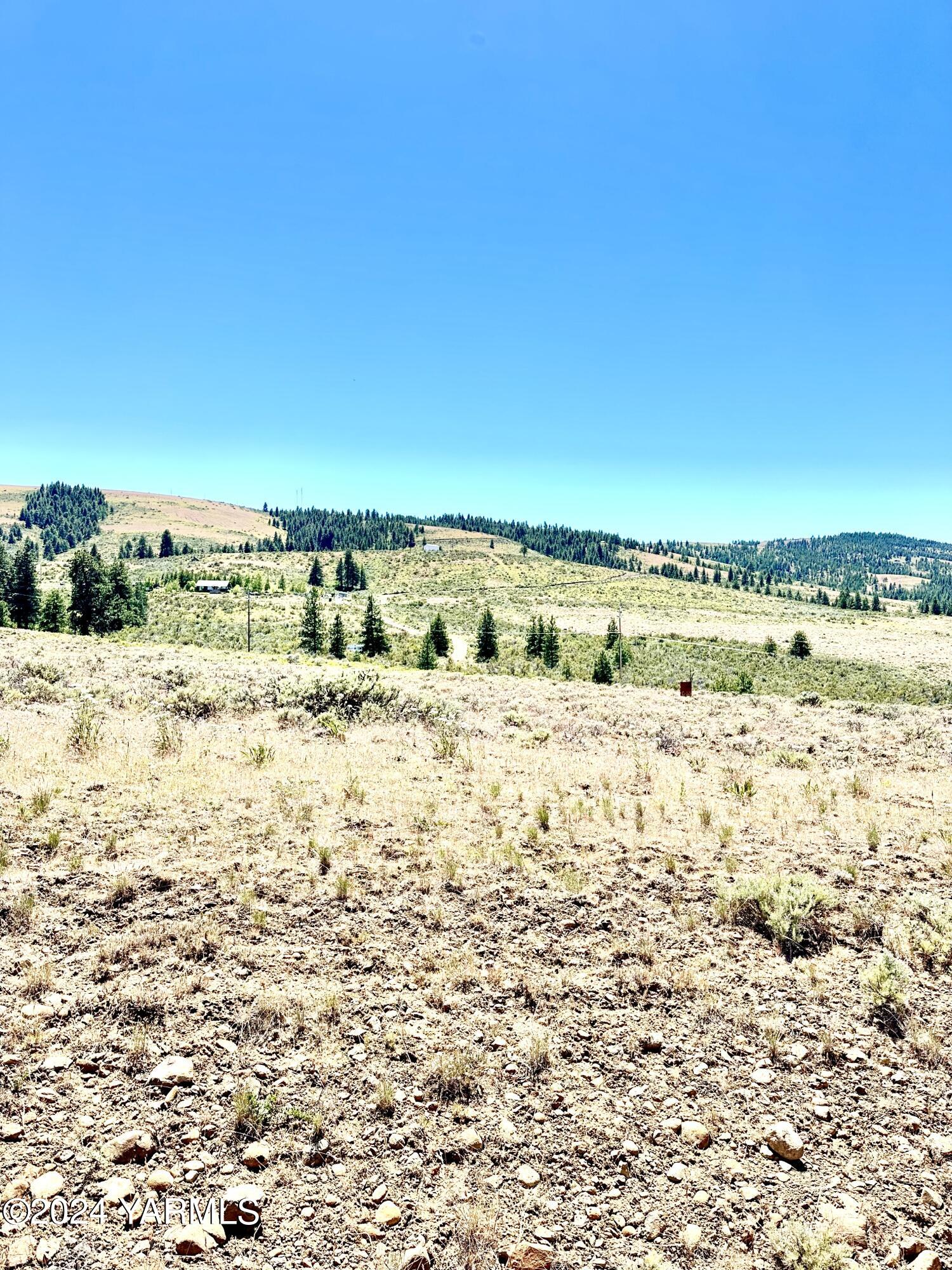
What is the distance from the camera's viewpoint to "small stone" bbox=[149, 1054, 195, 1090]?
4500 mm

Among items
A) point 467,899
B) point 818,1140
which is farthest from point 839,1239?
point 467,899

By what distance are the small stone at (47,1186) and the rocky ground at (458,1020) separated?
15 mm

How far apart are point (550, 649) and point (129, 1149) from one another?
6273 cm

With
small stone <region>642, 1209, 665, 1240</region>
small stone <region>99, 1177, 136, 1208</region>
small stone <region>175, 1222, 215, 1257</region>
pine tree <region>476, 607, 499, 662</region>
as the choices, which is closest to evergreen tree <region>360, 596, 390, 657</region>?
pine tree <region>476, 607, 499, 662</region>

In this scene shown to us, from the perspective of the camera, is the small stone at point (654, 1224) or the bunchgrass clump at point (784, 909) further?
the bunchgrass clump at point (784, 909)

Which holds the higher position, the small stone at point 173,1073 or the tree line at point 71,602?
the tree line at point 71,602

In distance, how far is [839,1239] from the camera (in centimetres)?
381

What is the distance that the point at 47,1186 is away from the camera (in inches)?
147

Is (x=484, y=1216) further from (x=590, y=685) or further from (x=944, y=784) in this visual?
(x=590, y=685)

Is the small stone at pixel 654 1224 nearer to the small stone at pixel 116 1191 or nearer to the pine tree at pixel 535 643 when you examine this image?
the small stone at pixel 116 1191

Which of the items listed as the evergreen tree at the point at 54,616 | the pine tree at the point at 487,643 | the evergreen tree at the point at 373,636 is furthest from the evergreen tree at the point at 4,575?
the pine tree at the point at 487,643

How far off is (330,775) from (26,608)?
7091 cm

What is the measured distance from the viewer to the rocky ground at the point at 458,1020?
12.5ft

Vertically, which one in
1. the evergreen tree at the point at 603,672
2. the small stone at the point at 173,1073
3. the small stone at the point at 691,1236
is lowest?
the evergreen tree at the point at 603,672
